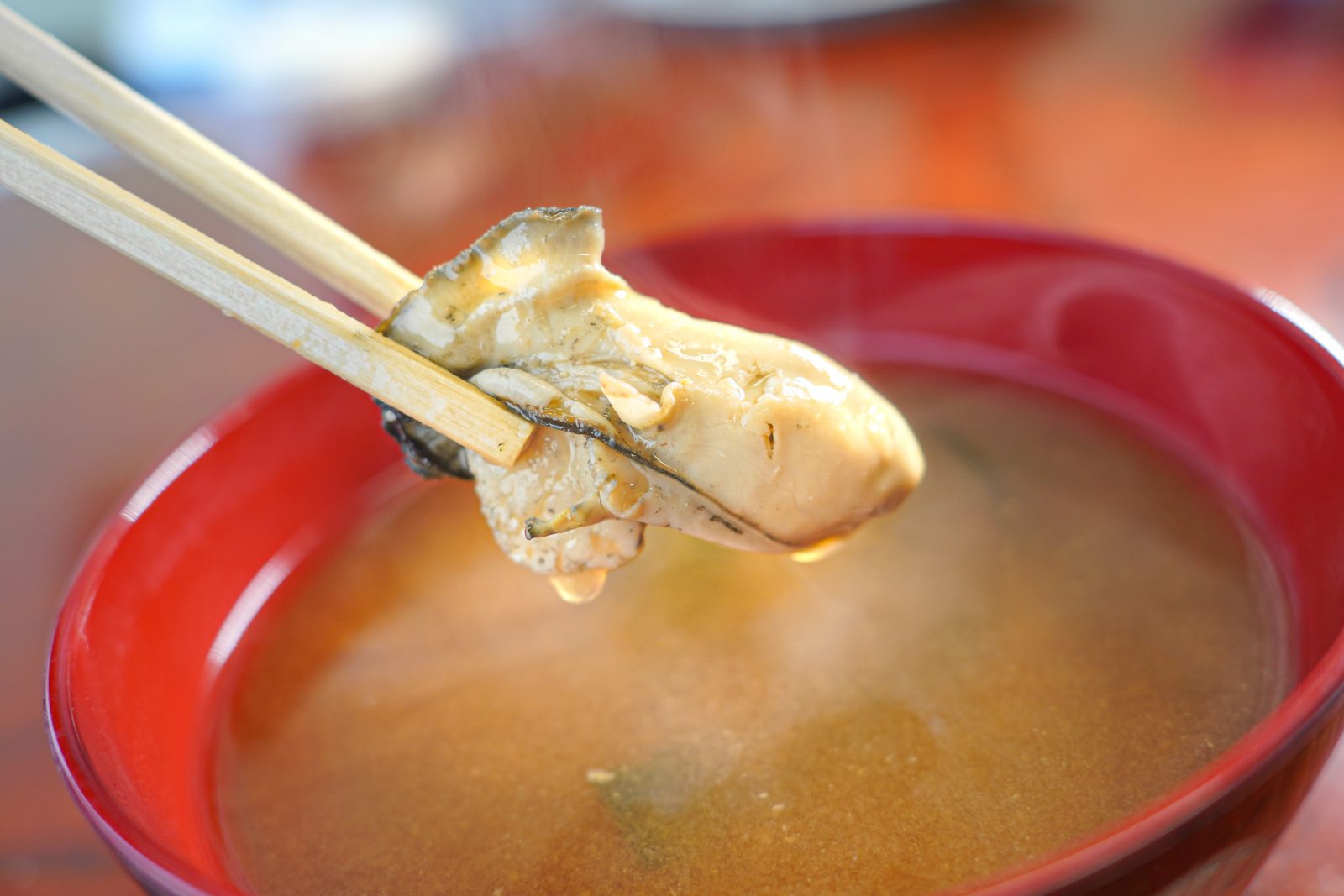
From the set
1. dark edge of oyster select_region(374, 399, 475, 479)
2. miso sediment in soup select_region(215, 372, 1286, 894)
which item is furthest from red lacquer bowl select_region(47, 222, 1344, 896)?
dark edge of oyster select_region(374, 399, 475, 479)

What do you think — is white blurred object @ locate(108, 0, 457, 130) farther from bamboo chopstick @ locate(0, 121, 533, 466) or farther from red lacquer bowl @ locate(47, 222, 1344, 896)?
bamboo chopstick @ locate(0, 121, 533, 466)

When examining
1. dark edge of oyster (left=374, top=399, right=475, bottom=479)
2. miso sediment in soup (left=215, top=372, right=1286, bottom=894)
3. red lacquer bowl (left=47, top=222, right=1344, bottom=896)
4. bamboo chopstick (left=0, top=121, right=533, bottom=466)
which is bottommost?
miso sediment in soup (left=215, top=372, right=1286, bottom=894)

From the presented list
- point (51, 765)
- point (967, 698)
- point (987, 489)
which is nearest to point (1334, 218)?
point (987, 489)

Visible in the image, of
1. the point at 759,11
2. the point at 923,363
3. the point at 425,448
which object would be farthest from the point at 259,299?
the point at 759,11

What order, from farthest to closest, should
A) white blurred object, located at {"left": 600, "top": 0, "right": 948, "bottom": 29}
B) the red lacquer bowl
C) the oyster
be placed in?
1. white blurred object, located at {"left": 600, "top": 0, "right": 948, "bottom": 29}
2. the oyster
3. the red lacquer bowl

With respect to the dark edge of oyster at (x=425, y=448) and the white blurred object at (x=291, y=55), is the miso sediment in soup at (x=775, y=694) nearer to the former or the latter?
the dark edge of oyster at (x=425, y=448)
